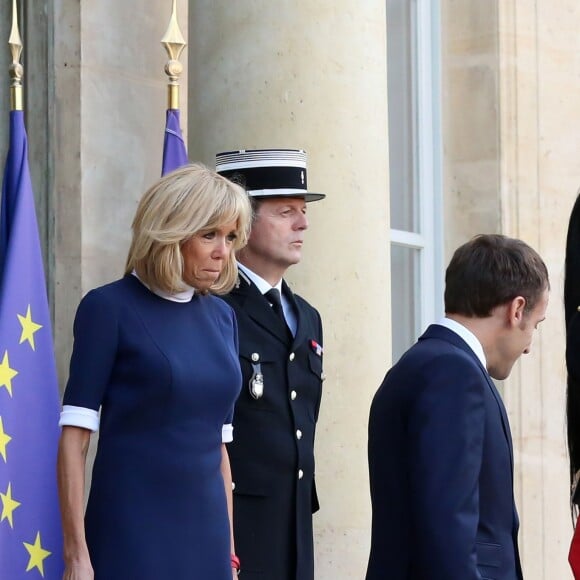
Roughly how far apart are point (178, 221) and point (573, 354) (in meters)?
0.99

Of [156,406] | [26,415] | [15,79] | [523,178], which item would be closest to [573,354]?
[156,406]

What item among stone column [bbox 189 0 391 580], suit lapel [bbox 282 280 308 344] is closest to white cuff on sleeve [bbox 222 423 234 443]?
suit lapel [bbox 282 280 308 344]

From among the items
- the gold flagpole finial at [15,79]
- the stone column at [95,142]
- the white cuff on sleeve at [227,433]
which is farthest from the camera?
the stone column at [95,142]

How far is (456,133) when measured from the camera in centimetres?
780

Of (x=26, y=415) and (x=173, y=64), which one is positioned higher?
(x=173, y=64)

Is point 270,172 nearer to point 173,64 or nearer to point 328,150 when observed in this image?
point 173,64

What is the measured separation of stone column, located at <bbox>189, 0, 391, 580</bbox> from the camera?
5680 millimetres

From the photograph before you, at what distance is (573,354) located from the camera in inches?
161

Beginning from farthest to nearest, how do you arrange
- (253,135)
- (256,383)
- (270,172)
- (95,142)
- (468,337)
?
(95,142), (253,135), (270,172), (256,383), (468,337)

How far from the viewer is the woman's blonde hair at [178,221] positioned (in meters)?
4.17

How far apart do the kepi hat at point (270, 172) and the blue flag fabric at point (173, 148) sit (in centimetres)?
17

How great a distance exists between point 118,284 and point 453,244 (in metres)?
3.73

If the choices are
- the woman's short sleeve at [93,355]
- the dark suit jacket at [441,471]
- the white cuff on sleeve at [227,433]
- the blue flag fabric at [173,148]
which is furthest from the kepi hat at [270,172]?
the dark suit jacket at [441,471]

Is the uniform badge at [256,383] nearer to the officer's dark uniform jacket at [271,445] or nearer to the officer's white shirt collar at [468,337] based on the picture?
the officer's dark uniform jacket at [271,445]
